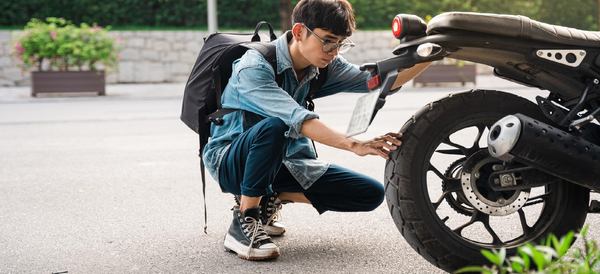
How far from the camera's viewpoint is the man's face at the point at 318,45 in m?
3.71

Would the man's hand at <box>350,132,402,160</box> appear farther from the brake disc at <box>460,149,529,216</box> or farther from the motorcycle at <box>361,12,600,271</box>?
the brake disc at <box>460,149,529,216</box>

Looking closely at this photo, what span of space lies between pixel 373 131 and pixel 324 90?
210 inches

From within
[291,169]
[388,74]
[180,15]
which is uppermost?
[388,74]

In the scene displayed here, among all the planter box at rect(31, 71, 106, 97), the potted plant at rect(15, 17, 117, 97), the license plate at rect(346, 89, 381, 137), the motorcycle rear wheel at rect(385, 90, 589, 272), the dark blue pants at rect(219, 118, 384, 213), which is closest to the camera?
the license plate at rect(346, 89, 381, 137)

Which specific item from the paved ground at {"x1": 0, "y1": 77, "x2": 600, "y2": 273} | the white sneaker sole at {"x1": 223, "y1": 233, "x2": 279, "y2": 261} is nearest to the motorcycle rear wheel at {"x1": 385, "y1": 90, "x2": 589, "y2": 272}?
the paved ground at {"x1": 0, "y1": 77, "x2": 600, "y2": 273}

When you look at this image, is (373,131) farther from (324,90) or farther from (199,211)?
(324,90)

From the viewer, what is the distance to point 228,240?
414cm

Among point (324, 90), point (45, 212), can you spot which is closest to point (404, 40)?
point (324, 90)

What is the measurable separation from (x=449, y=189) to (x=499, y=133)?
0.34m

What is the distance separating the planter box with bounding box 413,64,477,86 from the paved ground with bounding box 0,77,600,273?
8.10 m

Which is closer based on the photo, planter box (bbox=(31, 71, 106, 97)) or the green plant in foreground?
the green plant in foreground

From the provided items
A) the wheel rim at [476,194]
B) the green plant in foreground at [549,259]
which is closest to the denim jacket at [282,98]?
the wheel rim at [476,194]

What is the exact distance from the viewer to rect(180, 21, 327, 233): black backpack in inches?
160

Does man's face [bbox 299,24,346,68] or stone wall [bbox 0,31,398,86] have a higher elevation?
man's face [bbox 299,24,346,68]
